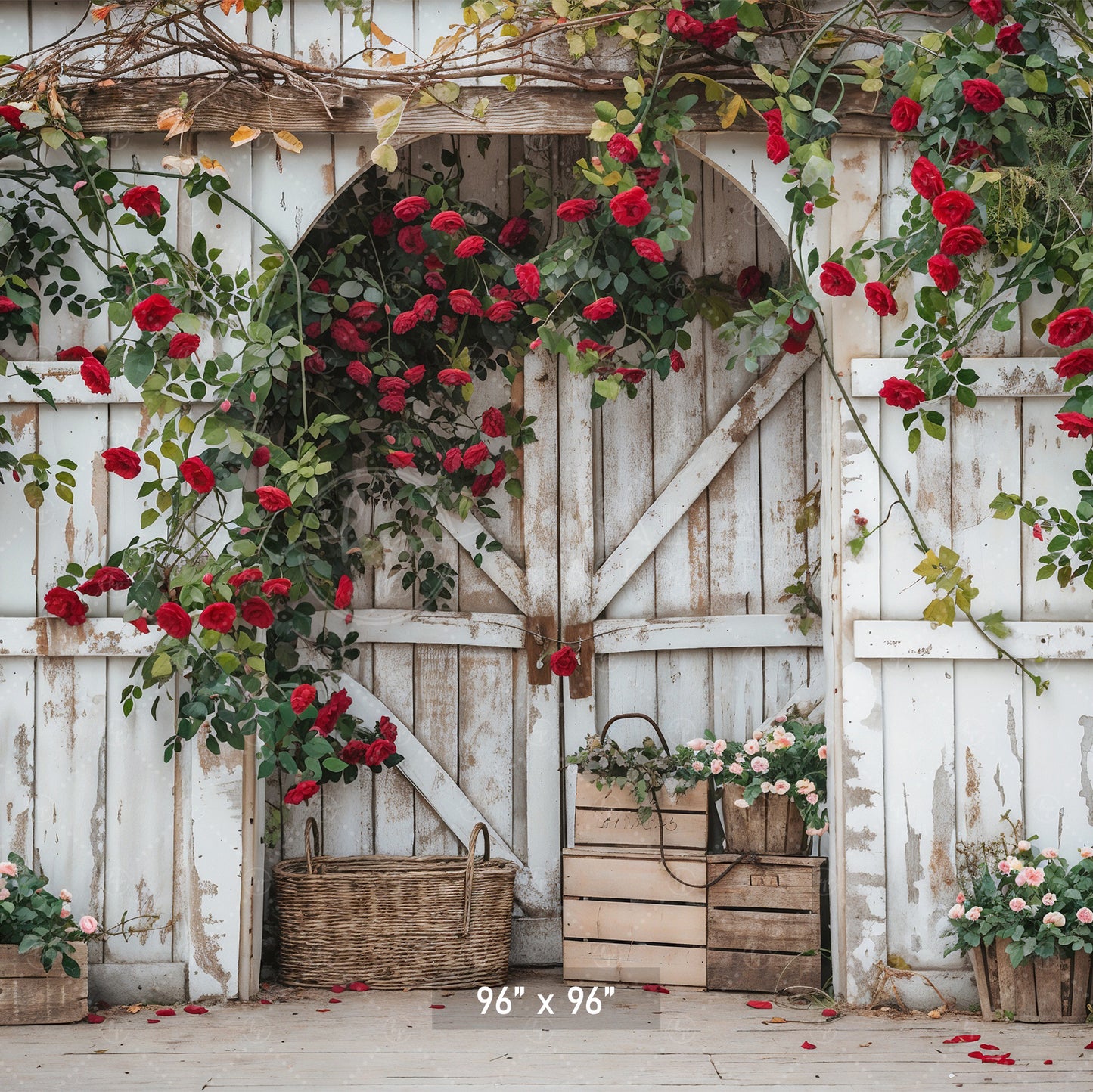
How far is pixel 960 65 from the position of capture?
271 centimetres

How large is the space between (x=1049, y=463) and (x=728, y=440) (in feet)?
3.46

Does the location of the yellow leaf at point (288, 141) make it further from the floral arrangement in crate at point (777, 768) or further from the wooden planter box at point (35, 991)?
the wooden planter box at point (35, 991)

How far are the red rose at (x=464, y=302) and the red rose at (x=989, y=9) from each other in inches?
58.1

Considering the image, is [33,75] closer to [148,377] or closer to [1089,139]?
[148,377]

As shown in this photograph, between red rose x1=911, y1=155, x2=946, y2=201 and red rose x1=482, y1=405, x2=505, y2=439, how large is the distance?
1364mm

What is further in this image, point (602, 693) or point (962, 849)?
point (602, 693)

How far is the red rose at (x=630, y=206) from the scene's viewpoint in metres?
2.73

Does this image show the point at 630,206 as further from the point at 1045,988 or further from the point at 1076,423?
the point at 1045,988

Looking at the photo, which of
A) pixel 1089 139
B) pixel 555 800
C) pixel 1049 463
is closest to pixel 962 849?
pixel 1049 463

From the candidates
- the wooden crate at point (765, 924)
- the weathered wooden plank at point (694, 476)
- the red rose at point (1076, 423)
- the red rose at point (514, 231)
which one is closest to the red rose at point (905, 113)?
the red rose at point (1076, 423)

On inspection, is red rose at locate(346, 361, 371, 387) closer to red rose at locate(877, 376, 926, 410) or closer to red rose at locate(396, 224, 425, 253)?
red rose at locate(396, 224, 425, 253)

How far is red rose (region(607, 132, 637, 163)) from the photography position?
8.99ft

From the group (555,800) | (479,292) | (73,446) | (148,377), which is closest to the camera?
(148,377)

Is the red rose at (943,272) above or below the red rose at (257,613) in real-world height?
above
